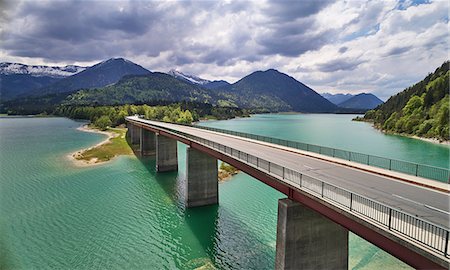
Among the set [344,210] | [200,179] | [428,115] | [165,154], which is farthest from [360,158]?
[428,115]

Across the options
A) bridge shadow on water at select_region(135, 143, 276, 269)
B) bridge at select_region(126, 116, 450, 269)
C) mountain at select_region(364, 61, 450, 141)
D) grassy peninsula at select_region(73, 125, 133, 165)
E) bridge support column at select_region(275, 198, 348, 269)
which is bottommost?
bridge shadow on water at select_region(135, 143, 276, 269)

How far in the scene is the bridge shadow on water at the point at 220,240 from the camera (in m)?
24.2

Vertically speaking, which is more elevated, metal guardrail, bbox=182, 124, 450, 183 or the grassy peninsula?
metal guardrail, bbox=182, 124, 450, 183

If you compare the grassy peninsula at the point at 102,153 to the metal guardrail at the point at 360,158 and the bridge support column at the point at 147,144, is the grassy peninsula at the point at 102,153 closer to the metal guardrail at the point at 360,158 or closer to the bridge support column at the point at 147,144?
the bridge support column at the point at 147,144

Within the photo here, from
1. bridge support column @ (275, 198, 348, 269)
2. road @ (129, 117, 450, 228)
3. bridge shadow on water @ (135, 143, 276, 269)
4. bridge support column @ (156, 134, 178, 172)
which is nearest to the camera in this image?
road @ (129, 117, 450, 228)

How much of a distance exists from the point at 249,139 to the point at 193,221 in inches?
633

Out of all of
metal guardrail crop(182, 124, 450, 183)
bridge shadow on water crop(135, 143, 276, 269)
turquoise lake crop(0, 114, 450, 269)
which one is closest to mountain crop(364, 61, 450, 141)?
metal guardrail crop(182, 124, 450, 183)

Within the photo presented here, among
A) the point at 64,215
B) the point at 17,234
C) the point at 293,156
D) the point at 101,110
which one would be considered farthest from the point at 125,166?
the point at 101,110

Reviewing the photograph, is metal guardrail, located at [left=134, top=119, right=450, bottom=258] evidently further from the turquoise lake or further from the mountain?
the mountain

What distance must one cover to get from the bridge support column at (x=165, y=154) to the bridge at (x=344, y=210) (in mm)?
28426

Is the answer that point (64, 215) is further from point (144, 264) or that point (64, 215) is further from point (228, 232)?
point (228, 232)

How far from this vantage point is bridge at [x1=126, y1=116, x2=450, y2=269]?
10.8m

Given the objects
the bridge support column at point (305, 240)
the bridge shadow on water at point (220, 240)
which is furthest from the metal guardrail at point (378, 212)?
the bridge shadow on water at point (220, 240)

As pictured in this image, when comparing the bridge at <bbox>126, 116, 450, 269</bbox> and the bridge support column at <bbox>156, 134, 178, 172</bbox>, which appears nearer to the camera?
the bridge at <bbox>126, 116, 450, 269</bbox>
